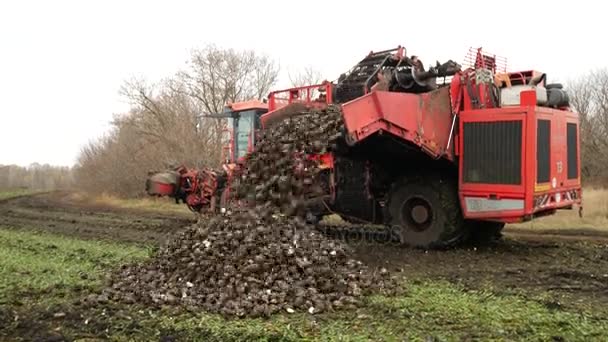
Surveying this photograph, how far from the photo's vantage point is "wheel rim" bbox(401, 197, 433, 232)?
882 cm

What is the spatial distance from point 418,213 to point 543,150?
194cm

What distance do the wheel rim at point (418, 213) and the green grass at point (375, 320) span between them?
246cm

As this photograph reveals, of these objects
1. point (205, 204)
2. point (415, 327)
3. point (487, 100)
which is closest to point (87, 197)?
point (205, 204)

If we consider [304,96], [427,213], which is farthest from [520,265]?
[304,96]

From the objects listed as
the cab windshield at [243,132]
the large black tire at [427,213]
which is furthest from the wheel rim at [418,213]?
the cab windshield at [243,132]

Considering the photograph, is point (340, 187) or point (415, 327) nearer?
point (415, 327)

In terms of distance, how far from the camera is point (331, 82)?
973 cm

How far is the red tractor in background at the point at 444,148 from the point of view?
26.1 feet

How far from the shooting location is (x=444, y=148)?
8.37 m

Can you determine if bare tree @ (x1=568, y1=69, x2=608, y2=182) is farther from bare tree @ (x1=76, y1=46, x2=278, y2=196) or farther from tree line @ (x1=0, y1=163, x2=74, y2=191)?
tree line @ (x1=0, y1=163, x2=74, y2=191)

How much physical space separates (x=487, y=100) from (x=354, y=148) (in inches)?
77.2

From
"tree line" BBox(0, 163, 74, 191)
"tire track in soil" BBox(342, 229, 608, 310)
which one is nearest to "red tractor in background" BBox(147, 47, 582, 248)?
"tire track in soil" BBox(342, 229, 608, 310)

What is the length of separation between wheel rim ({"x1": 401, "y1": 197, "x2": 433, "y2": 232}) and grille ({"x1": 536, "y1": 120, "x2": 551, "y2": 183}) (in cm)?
158

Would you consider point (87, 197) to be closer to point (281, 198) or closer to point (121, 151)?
point (121, 151)
